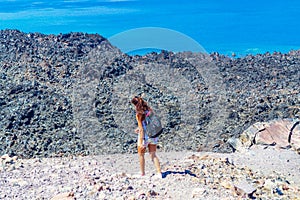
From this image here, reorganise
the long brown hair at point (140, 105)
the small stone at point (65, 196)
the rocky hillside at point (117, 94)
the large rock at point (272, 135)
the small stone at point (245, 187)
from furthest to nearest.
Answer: the rocky hillside at point (117, 94) → the large rock at point (272, 135) → the small stone at point (245, 187) → the long brown hair at point (140, 105) → the small stone at point (65, 196)

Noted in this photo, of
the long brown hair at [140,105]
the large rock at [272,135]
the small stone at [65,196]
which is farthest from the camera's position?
the large rock at [272,135]

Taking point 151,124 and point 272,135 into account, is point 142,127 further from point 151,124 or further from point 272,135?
point 272,135

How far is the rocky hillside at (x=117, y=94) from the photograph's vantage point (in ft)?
30.6

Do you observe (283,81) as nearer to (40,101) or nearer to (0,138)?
(40,101)

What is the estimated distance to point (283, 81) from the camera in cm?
1406

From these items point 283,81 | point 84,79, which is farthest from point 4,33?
point 283,81

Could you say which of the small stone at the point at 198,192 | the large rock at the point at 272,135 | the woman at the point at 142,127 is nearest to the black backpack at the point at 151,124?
the woman at the point at 142,127

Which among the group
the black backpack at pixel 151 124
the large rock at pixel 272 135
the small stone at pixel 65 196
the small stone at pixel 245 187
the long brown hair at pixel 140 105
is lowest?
the small stone at pixel 245 187

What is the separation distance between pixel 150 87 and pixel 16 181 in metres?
6.20

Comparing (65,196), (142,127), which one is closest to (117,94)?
(142,127)

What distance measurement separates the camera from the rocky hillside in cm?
932

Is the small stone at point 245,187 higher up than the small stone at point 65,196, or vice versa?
the small stone at point 65,196

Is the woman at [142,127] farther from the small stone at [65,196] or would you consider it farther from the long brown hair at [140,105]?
the small stone at [65,196]

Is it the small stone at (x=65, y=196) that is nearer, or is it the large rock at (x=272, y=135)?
the small stone at (x=65, y=196)
